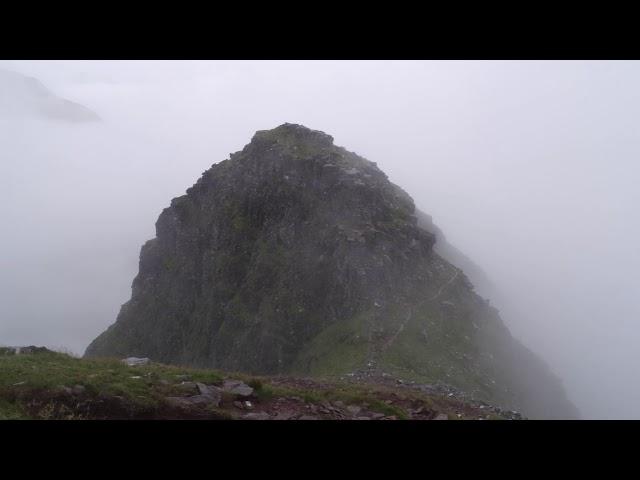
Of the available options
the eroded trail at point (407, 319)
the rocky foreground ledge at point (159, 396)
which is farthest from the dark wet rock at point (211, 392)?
the eroded trail at point (407, 319)

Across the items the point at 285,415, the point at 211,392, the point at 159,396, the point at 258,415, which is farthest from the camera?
the point at 211,392

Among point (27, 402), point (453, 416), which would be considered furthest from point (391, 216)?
point (27, 402)

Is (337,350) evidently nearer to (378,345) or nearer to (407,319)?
(378,345)

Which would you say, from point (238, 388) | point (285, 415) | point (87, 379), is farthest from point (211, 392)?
point (87, 379)

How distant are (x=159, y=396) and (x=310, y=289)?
41417mm

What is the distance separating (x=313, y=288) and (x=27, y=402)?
4335cm

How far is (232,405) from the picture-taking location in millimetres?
18344

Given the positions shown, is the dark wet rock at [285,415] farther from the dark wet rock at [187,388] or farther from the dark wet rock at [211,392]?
the dark wet rock at [187,388]

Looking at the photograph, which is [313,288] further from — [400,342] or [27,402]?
[27,402]

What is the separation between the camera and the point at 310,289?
5856 centimetres

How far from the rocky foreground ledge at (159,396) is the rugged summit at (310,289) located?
16.5 metres

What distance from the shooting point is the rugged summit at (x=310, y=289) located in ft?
160

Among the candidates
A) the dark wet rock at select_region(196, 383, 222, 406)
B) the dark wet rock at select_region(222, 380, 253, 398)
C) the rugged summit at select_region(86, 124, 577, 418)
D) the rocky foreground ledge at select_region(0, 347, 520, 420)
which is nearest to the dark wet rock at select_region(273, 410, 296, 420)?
the rocky foreground ledge at select_region(0, 347, 520, 420)

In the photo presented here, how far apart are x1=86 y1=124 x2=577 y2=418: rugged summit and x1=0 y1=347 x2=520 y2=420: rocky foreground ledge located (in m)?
16.5
